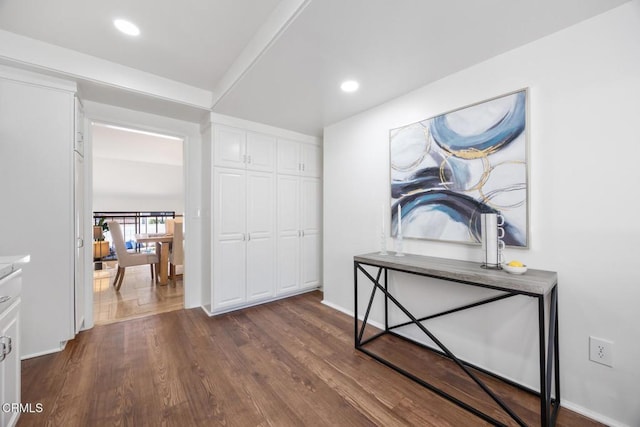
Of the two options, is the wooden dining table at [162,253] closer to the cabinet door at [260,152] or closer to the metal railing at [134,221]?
the cabinet door at [260,152]

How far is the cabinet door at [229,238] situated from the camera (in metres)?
2.83

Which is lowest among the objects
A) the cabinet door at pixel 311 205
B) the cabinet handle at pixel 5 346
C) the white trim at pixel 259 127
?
the cabinet handle at pixel 5 346

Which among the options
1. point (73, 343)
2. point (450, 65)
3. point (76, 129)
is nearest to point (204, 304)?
point (73, 343)

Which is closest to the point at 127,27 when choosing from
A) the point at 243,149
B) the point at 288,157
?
the point at 243,149

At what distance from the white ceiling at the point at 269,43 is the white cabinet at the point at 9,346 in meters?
1.70

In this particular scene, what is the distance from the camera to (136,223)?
6.67 meters

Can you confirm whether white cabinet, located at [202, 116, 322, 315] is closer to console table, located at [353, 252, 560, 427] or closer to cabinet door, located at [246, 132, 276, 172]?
cabinet door, located at [246, 132, 276, 172]

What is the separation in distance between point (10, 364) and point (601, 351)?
3.01 meters

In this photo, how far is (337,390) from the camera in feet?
5.36

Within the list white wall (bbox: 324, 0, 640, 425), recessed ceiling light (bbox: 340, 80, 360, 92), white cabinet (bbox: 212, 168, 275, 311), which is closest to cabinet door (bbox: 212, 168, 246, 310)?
white cabinet (bbox: 212, 168, 275, 311)

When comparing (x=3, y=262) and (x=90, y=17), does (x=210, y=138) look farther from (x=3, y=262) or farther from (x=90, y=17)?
(x=3, y=262)

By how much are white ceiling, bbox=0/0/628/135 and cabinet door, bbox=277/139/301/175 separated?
31.0 inches

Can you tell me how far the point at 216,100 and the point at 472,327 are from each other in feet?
9.81

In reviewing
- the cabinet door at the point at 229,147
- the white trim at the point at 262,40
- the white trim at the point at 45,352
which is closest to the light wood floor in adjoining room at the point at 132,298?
the white trim at the point at 45,352
